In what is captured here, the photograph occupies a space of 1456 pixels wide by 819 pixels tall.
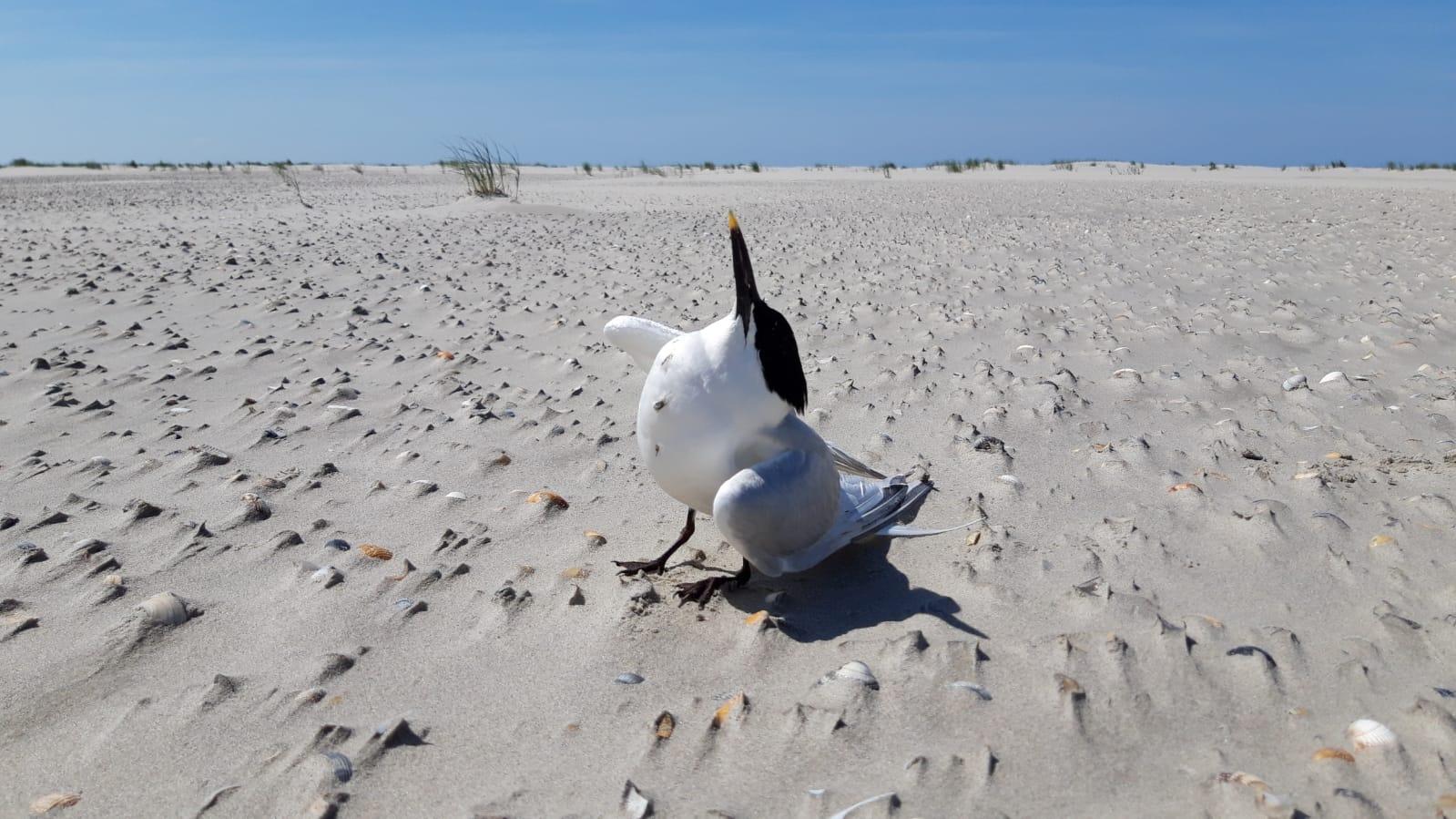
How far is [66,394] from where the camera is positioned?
5398 millimetres

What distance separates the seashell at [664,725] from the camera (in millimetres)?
2434

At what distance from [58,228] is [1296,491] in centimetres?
1515

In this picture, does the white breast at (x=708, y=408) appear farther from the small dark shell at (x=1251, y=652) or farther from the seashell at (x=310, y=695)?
the small dark shell at (x=1251, y=652)

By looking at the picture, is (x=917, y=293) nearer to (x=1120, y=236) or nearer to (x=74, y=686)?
(x=1120, y=236)

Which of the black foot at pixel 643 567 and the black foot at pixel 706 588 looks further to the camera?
the black foot at pixel 643 567

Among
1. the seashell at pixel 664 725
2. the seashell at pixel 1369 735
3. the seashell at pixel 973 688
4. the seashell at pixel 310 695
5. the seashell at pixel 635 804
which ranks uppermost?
the seashell at pixel 1369 735

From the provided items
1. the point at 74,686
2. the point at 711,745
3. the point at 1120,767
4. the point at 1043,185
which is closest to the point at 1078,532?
the point at 1120,767

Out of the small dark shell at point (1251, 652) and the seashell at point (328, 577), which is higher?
the small dark shell at point (1251, 652)

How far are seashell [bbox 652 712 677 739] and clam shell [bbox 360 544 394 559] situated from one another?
1.49 metres

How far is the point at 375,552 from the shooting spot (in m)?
3.48

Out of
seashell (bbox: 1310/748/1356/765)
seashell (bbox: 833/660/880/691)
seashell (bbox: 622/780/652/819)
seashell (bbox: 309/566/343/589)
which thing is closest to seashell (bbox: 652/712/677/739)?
seashell (bbox: 622/780/652/819)

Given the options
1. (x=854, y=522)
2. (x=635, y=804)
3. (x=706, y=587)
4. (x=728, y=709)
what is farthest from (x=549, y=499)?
(x=635, y=804)

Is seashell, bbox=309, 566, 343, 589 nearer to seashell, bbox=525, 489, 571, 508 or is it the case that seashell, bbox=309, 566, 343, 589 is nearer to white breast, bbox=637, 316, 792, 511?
seashell, bbox=525, 489, 571, 508

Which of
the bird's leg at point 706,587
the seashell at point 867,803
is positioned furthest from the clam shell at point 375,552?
the seashell at point 867,803
